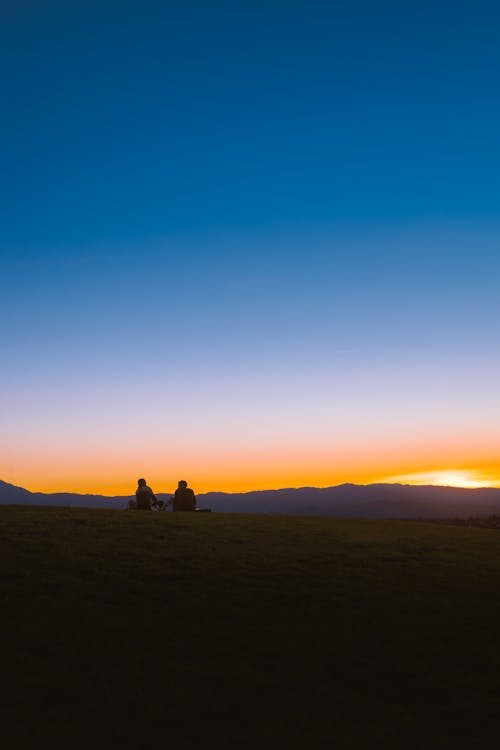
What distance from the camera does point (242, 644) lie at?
1523 cm

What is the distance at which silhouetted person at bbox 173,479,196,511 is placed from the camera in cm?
4234

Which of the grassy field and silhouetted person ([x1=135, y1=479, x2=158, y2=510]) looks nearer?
the grassy field

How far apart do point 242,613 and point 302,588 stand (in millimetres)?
3101

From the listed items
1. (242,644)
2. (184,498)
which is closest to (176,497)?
(184,498)

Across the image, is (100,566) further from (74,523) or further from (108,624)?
(74,523)

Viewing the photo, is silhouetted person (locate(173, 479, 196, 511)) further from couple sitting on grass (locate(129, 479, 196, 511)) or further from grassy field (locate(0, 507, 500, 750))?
grassy field (locate(0, 507, 500, 750))

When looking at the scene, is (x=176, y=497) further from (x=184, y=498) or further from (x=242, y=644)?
(x=242, y=644)

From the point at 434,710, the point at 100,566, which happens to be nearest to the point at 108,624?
the point at 100,566

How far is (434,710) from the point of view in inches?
480

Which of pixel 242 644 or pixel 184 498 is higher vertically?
pixel 184 498

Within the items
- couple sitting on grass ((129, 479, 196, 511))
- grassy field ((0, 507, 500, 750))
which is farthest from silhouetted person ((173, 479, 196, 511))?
grassy field ((0, 507, 500, 750))

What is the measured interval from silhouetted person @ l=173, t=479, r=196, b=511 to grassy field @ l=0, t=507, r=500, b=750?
48.5ft

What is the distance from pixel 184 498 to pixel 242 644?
90.2 ft

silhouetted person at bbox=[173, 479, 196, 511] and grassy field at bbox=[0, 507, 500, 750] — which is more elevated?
silhouetted person at bbox=[173, 479, 196, 511]
